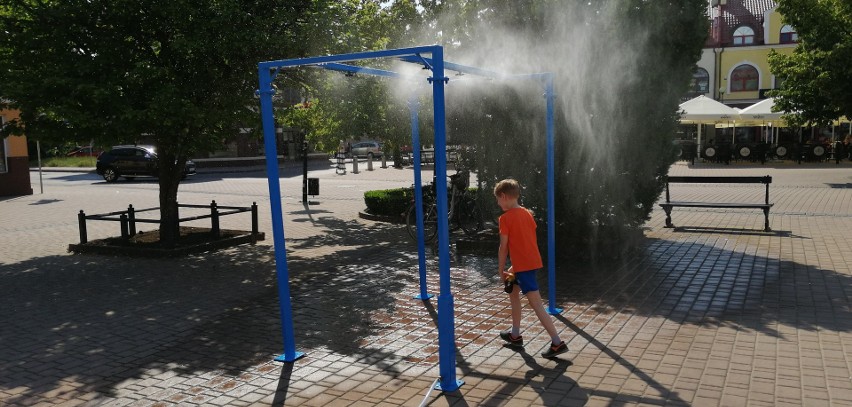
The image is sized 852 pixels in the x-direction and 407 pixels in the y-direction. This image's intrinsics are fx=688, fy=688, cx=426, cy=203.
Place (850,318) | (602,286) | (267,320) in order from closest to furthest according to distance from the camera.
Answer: (850,318), (267,320), (602,286)

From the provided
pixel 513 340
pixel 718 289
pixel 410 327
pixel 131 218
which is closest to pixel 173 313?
pixel 410 327

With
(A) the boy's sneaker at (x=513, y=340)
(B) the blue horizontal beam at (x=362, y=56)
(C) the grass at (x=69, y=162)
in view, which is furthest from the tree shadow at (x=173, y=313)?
(C) the grass at (x=69, y=162)

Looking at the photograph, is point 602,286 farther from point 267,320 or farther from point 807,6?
point 807,6

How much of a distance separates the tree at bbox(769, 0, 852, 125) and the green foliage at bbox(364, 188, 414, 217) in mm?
13244

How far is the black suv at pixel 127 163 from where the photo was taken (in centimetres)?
3025

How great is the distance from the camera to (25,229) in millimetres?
13922

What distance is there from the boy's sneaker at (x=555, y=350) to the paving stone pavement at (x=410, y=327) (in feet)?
0.24

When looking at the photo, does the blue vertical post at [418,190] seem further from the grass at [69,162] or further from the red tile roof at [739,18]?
the red tile roof at [739,18]

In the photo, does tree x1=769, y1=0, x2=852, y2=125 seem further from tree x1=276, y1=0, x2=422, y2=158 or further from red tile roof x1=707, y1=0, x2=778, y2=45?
red tile roof x1=707, y1=0, x2=778, y2=45

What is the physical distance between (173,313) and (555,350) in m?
3.96

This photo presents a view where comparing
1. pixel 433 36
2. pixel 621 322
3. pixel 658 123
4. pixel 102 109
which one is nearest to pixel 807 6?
pixel 433 36

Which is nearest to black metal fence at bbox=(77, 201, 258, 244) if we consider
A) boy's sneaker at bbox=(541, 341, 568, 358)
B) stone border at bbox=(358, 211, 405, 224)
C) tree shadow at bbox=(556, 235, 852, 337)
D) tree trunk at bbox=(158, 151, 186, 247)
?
tree trunk at bbox=(158, 151, 186, 247)

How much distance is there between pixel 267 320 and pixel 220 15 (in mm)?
4807

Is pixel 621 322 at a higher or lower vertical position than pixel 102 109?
lower
